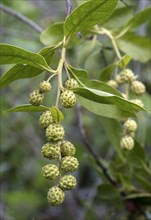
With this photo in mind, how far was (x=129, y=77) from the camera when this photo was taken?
1.62 m

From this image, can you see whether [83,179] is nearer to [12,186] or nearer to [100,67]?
[12,186]

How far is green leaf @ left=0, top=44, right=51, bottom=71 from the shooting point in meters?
1.28

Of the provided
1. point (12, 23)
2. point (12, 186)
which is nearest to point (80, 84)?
point (12, 23)

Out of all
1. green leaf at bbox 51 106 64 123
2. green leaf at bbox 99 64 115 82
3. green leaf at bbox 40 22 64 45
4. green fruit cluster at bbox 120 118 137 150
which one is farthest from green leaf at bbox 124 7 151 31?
green leaf at bbox 51 106 64 123

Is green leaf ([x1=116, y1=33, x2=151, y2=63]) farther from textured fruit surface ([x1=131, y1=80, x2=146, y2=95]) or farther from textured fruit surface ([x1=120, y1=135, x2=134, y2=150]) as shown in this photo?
textured fruit surface ([x1=120, y1=135, x2=134, y2=150])

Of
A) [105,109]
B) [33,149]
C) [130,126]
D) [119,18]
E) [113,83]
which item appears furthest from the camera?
[33,149]

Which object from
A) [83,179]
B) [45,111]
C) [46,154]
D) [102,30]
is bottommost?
[83,179]

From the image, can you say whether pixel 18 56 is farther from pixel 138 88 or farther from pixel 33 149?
pixel 33 149

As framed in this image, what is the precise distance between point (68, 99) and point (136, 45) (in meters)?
0.70

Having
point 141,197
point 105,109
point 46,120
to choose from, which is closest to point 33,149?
point 141,197

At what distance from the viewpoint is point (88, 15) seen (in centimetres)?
135

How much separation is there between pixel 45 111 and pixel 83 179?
94.3 inches

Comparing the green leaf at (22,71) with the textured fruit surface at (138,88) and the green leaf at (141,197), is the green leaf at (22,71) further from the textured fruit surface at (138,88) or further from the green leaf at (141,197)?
the green leaf at (141,197)

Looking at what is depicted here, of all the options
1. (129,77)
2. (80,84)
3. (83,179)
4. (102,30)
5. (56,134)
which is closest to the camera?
(56,134)
